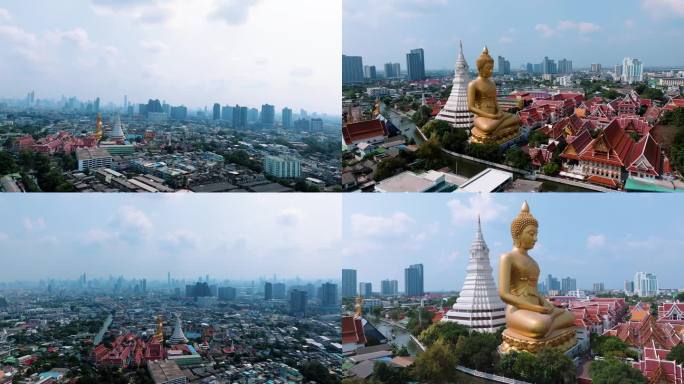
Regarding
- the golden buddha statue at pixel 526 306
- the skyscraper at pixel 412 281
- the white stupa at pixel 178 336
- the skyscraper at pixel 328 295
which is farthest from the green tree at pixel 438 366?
the white stupa at pixel 178 336

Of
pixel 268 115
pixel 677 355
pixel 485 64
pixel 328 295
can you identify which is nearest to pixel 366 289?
pixel 328 295

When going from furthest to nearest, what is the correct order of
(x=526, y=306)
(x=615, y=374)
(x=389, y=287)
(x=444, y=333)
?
(x=389, y=287) < (x=444, y=333) < (x=526, y=306) < (x=615, y=374)

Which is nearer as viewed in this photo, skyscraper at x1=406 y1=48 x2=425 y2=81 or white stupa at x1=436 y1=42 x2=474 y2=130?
white stupa at x1=436 y1=42 x2=474 y2=130

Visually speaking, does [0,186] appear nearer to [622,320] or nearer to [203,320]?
[203,320]

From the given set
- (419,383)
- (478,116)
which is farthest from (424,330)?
(478,116)

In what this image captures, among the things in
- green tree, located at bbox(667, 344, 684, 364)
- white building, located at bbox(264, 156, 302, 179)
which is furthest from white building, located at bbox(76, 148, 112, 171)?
green tree, located at bbox(667, 344, 684, 364)

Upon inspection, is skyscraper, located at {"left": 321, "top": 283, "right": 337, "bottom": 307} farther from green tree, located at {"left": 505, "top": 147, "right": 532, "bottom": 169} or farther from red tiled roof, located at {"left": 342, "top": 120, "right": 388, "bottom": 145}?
green tree, located at {"left": 505, "top": 147, "right": 532, "bottom": 169}

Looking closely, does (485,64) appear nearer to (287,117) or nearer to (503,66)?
(503,66)
